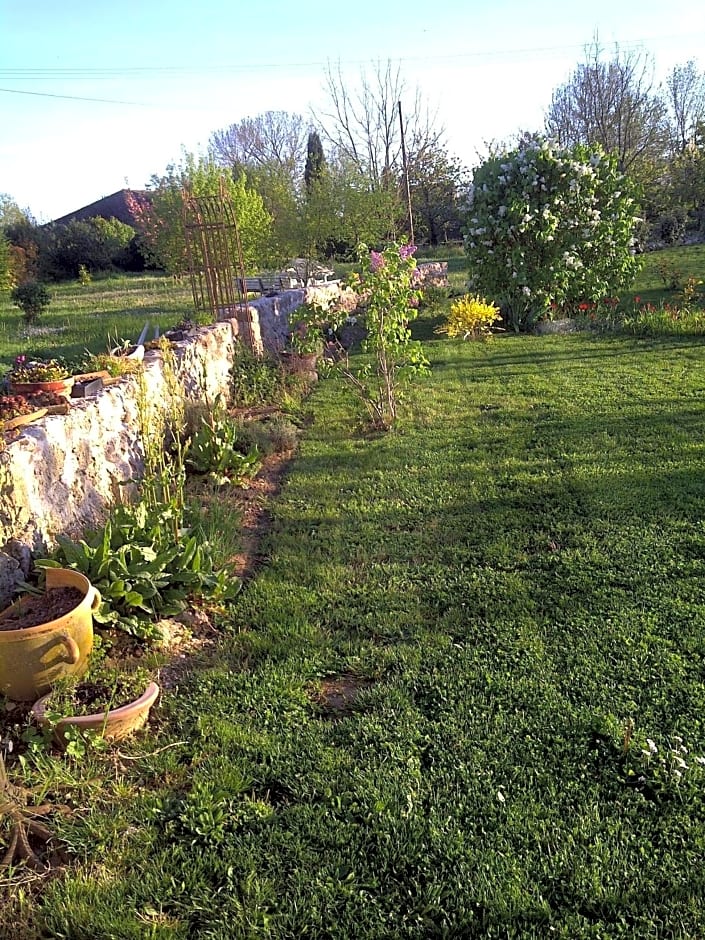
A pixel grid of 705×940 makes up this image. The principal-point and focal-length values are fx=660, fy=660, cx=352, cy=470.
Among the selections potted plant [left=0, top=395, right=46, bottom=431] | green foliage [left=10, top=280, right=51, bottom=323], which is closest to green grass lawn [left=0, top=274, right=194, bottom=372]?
green foliage [left=10, top=280, right=51, bottom=323]

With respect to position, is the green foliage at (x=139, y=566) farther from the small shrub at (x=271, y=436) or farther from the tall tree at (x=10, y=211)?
the tall tree at (x=10, y=211)

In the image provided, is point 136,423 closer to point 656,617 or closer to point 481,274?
point 656,617

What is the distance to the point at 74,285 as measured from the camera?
22.6m

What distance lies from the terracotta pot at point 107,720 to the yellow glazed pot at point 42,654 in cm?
8

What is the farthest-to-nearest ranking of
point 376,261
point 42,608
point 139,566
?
1. point 376,261
2. point 139,566
3. point 42,608

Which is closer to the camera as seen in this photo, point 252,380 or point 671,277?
point 252,380

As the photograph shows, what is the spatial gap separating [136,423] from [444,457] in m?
2.33

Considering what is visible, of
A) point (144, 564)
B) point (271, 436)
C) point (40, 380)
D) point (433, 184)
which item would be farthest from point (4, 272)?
point (433, 184)

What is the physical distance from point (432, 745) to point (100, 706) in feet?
4.05

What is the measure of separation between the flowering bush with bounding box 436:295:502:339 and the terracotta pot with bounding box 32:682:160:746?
27.0ft

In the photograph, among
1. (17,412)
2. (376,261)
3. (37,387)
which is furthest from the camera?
(376,261)

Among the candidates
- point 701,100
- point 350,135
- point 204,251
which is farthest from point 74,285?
point 701,100

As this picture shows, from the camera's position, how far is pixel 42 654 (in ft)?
8.05

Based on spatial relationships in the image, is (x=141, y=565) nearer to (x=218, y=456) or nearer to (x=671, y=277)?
(x=218, y=456)
